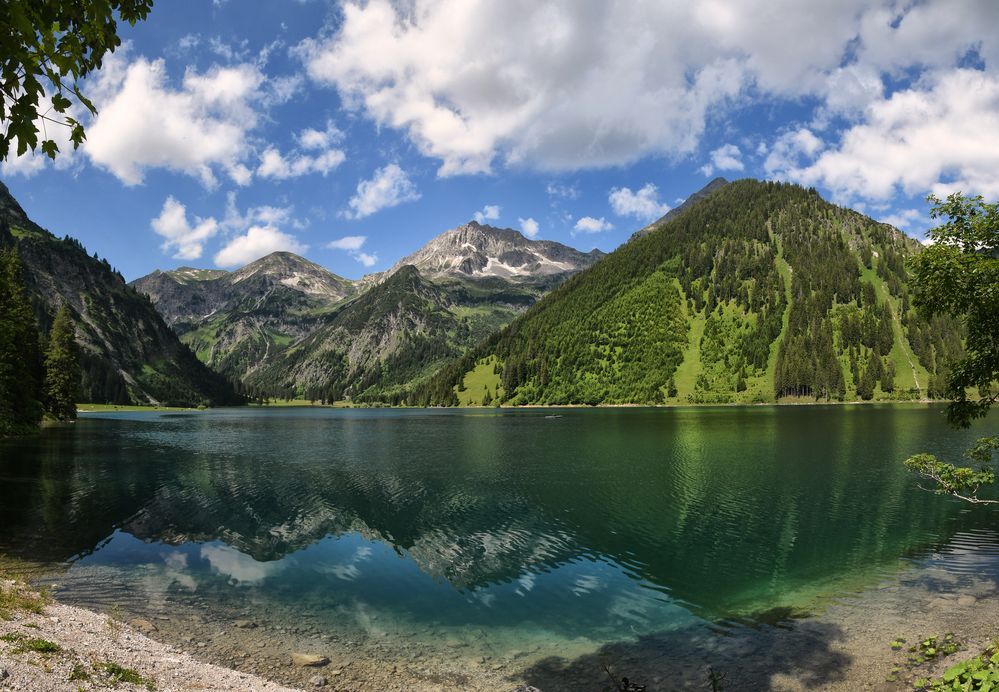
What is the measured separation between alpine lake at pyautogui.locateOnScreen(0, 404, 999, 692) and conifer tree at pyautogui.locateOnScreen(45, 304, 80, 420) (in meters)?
62.8

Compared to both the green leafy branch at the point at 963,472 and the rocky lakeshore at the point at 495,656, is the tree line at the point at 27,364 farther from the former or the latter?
the green leafy branch at the point at 963,472

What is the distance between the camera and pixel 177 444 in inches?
4144

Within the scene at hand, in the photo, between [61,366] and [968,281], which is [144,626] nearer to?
[968,281]

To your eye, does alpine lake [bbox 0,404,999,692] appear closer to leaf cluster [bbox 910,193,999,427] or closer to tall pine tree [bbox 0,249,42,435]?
leaf cluster [bbox 910,193,999,427]

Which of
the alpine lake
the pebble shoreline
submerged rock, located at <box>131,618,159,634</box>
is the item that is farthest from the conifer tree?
the pebble shoreline

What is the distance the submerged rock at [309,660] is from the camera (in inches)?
791

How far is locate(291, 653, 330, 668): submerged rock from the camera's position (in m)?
20.1

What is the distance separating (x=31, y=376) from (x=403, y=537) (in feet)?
335

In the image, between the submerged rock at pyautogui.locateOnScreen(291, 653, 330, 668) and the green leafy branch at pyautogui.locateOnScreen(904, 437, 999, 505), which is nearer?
the green leafy branch at pyautogui.locateOnScreen(904, 437, 999, 505)

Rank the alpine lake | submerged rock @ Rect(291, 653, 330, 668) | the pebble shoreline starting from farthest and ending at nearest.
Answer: the alpine lake, submerged rock @ Rect(291, 653, 330, 668), the pebble shoreline

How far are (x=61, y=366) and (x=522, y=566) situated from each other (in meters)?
138

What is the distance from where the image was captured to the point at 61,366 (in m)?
124

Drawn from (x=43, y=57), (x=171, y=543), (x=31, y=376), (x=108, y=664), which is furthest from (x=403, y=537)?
(x=31, y=376)

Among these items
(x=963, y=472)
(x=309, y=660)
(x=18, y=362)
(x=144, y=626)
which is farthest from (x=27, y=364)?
(x=963, y=472)
